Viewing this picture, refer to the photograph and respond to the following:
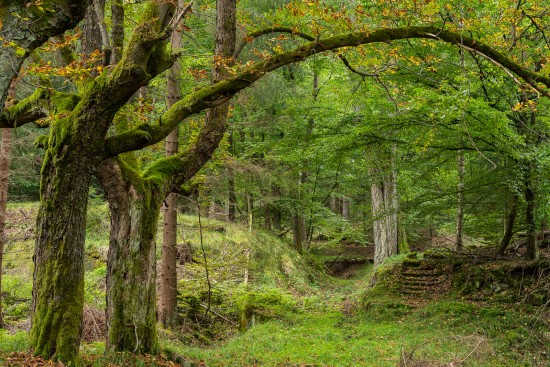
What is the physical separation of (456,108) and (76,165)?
687 centimetres

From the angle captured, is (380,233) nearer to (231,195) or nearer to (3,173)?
(231,195)

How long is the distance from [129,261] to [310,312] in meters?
Result: 7.72

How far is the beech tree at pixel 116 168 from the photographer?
493 centimetres

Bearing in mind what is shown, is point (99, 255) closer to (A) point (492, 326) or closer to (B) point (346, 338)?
(B) point (346, 338)

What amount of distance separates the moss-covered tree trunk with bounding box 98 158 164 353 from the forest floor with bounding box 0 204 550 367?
33 cm

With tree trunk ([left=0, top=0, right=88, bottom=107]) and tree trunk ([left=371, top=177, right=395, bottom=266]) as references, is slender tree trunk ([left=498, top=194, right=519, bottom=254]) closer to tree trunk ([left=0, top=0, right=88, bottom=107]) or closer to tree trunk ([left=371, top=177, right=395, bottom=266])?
tree trunk ([left=371, top=177, right=395, bottom=266])

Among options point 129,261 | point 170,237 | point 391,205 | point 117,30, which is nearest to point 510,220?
point 391,205

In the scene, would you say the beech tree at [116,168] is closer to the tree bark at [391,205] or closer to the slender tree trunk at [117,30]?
the slender tree trunk at [117,30]

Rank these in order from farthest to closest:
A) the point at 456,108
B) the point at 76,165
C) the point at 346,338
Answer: the point at 346,338 < the point at 456,108 < the point at 76,165

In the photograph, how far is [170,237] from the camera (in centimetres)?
977

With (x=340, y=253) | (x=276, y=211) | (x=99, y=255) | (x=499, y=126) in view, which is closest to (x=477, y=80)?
(x=499, y=126)

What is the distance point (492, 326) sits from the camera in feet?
30.3

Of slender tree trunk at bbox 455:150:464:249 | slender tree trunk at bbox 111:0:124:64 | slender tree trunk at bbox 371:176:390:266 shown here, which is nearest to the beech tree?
slender tree trunk at bbox 111:0:124:64

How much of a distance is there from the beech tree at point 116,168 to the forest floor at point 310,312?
0.50 meters
